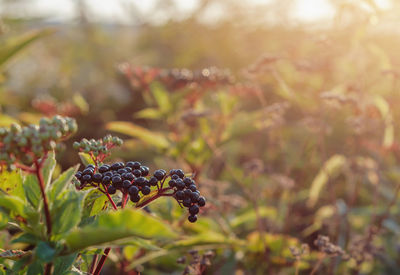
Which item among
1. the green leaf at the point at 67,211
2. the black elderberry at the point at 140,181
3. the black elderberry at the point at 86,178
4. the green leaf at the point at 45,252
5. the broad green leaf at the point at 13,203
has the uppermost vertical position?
the black elderberry at the point at 140,181

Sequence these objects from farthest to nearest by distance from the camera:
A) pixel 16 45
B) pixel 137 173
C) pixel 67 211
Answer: pixel 16 45, pixel 137 173, pixel 67 211

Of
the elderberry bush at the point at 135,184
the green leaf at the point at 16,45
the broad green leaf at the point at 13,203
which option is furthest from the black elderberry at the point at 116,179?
the green leaf at the point at 16,45

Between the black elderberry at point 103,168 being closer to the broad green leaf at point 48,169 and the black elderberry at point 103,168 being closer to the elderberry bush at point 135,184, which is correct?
the elderberry bush at point 135,184

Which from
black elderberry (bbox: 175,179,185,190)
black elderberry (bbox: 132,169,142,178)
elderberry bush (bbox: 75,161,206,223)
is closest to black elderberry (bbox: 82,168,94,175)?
elderberry bush (bbox: 75,161,206,223)

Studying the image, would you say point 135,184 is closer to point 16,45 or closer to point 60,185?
point 60,185

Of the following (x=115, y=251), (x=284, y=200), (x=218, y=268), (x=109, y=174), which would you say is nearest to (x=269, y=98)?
(x=284, y=200)

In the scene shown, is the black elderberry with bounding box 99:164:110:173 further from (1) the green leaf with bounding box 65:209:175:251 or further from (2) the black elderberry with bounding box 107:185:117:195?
(1) the green leaf with bounding box 65:209:175:251

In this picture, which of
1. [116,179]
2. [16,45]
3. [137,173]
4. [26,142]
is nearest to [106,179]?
[116,179]
